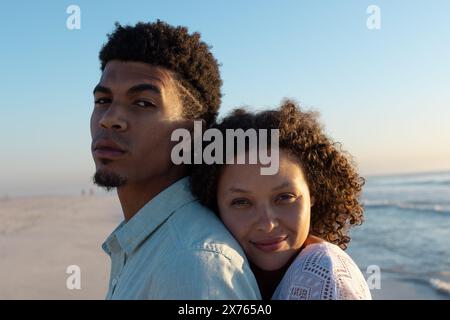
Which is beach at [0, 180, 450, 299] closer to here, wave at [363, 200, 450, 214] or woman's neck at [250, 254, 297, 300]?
wave at [363, 200, 450, 214]

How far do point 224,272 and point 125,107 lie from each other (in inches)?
54.6

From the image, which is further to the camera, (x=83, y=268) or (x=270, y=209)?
(x=83, y=268)

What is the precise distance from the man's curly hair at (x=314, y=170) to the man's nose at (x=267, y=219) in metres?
0.30

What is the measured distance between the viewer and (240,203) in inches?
103

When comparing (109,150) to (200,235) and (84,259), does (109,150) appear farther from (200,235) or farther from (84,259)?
(84,259)

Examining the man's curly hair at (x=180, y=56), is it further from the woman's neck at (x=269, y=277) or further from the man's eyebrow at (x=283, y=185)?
the woman's neck at (x=269, y=277)

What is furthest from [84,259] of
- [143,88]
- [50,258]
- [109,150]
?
[143,88]

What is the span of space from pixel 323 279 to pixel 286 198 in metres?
0.55

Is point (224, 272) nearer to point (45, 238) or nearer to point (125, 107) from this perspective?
point (125, 107)

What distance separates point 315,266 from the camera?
2268 mm

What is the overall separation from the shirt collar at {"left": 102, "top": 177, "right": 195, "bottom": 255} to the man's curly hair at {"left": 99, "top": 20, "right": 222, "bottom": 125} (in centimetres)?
68

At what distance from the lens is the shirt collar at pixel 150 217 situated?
2.52 meters

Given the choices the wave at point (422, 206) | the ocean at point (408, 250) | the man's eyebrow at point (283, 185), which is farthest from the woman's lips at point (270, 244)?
the wave at point (422, 206)
